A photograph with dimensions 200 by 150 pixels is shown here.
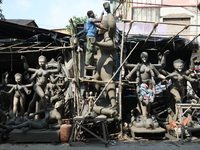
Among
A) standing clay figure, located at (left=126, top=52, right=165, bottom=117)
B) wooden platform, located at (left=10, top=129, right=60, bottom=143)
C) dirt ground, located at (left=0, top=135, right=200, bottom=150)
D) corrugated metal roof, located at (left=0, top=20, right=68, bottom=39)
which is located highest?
corrugated metal roof, located at (left=0, top=20, right=68, bottom=39)

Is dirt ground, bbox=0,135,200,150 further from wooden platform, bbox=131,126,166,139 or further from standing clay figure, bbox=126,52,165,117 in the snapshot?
standing clay figure, bbox=126,52,165,117

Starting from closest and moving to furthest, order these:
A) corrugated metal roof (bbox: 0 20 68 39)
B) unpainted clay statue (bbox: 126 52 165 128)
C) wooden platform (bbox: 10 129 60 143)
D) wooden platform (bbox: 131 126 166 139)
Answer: wooden platform (bbox: 10 129 60 143)
wooden platform (bbox: 131 126 166 139)
unpainted clay statue (bbox: 126 52 165 128)
corrugated metal roof (bbox: 0 20 68 39)

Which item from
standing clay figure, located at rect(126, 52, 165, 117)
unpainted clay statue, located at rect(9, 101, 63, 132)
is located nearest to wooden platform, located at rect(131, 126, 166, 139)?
standing clay figure, located at rect(126, 52, 165, 117)

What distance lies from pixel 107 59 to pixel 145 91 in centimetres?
158

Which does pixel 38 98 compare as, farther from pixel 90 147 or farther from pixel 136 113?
pixel 136 113

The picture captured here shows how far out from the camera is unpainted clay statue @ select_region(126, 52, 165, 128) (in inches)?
Result: 264

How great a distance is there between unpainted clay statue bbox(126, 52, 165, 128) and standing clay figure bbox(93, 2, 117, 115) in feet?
2.29

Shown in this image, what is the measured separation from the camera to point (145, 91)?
6.95 meters

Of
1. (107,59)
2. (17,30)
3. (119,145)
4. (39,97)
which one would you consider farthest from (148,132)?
(17,30)

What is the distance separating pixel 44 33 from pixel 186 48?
20.4ft

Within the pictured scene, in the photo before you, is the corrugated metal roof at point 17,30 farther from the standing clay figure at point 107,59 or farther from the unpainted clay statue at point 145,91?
the unpainted clay statue at point 145,91

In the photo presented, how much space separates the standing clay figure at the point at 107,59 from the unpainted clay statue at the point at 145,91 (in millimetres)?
697

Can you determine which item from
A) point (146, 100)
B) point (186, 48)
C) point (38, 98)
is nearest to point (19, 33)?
point (38, 98)

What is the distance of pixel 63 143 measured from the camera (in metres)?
6.12
